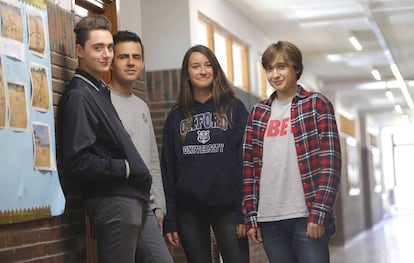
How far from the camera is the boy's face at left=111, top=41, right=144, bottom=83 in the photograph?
3375 mm

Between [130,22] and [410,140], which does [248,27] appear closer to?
[130,22]

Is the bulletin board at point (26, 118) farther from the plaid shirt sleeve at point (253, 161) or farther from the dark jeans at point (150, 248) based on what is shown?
the plaid shirt sleeve at point (253, 161)

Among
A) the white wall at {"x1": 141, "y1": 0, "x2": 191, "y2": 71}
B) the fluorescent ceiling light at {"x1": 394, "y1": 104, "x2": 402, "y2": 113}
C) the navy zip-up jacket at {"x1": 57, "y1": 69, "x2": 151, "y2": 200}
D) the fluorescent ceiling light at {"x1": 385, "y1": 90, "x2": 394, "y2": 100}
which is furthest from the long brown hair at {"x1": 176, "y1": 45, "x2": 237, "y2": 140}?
the fluorescent ceiling light at {"x1": 394, "y1": 104, "x2": 402, "y2": 113}

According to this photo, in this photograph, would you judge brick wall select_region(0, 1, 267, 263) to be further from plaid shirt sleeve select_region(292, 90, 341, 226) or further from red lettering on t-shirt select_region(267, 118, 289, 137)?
plaid shirt sleeve select_region(292, 90, 341, 226)

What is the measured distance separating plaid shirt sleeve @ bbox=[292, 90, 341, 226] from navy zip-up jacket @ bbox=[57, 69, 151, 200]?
2.13 feet

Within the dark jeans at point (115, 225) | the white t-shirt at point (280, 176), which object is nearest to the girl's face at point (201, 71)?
the white t-shirt at point (280, 176)

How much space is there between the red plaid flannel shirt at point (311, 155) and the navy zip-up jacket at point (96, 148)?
0.50 metres

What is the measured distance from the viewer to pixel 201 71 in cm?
362

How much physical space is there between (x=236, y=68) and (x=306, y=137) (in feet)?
17.8

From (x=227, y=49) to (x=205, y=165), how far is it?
15.7ft

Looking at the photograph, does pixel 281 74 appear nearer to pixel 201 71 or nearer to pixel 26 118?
pixel 201 71

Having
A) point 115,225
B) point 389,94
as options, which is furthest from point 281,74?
point 389,94

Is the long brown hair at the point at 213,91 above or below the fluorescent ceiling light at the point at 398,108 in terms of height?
below

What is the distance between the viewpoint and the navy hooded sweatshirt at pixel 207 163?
355cm
